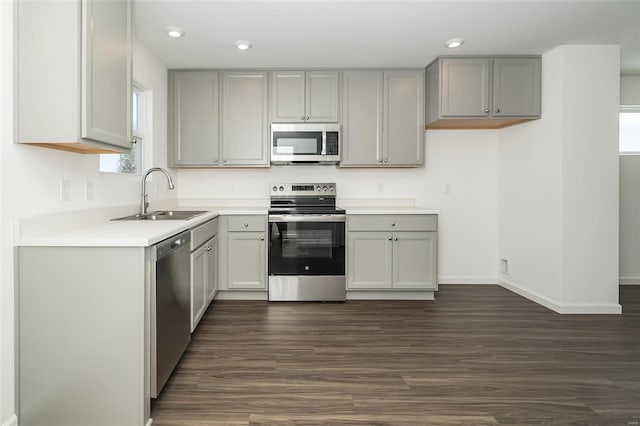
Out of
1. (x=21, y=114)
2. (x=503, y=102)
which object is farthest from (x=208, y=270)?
(x=503, y=102)

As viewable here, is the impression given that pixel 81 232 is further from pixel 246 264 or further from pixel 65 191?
pixel 246 264

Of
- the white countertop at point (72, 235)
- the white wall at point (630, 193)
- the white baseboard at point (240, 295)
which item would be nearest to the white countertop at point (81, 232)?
the white countertop at point (72, 235)

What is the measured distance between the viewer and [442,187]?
14.5ft

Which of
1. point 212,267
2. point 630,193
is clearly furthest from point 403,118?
point 630,193

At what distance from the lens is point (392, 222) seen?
3764 mm

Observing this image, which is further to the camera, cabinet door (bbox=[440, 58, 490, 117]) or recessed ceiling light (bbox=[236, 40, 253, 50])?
cabinet door (bbox=[440, 58, 490, 117])

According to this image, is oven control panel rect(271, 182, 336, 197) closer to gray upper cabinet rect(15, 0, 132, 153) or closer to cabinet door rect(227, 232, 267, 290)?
cabinet door rect(227, 232, 267, 290)

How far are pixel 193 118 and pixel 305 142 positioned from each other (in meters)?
1.19

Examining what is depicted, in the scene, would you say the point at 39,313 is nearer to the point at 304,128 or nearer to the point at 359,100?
the point at 304,128

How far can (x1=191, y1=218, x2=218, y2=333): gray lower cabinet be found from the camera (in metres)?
2.69

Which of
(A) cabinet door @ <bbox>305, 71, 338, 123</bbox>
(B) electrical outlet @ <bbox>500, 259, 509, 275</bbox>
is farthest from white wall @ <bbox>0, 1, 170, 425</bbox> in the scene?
(B) electrical outlet @ <bbox>500, 259, 509, 275</bbox>

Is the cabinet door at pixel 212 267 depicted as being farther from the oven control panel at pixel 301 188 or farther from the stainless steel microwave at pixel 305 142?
the stainless steel microwave at pixel 305 142

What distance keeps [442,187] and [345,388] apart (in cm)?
290

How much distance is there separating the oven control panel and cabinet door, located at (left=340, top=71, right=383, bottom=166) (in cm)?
33
